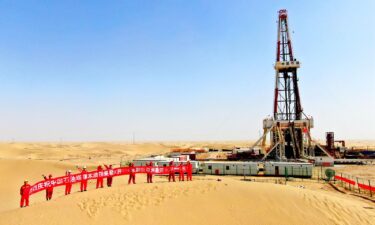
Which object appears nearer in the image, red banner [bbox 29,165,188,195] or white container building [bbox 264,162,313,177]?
red banner [bbox 29,165,188,195]

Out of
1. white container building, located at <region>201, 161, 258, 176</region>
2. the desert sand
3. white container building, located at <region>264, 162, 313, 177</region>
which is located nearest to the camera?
the desert sand

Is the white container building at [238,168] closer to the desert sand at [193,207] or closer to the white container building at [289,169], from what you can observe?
the white container building at [289,169]

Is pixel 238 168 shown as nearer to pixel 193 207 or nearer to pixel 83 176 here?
pixel 83 176

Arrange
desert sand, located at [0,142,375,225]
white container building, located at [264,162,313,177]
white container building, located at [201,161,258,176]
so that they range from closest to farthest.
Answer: desert sand, located at [0,142,375,225], white container building, located at [264,162,313,177], white container building, located at [201,161,258,176]

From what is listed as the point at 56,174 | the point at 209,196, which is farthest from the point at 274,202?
the point at 56,174

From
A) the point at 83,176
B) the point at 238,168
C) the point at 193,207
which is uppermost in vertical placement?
the point at 83,176

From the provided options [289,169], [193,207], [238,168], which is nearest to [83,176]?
[193,207]

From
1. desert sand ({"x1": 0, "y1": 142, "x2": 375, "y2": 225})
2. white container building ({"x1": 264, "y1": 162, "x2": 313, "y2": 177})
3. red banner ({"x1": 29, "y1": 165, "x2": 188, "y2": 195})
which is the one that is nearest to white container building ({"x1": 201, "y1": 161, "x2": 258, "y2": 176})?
white container building ({"x1": 264, "y1": 162, "x2": 313, "y2": 177})

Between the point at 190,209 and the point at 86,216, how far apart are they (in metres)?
4.15

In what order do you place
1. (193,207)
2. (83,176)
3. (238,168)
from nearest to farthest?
(193,207) → (83,176) → (238,168)

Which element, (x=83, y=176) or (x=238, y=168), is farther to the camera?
(x=238, y=168)

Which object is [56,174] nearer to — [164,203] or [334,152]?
[164,203]

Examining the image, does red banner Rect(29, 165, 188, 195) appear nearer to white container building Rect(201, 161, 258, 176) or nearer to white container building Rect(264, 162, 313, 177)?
white container building Rect(201, 161, 258, 176)

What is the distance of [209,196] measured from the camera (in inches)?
573
